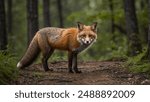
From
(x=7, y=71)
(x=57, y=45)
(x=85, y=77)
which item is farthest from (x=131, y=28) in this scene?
(x=7, y=71)

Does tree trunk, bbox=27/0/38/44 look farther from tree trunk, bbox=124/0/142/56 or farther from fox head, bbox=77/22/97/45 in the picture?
fox head, bbox=77/22/97/45

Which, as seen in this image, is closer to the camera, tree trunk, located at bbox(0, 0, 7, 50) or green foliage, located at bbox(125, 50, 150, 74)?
green foliage, located at bbox(125, 50, 150, 74)

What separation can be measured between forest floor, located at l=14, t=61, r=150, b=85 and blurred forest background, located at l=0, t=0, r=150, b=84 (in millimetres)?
351

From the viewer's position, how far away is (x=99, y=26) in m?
31.9

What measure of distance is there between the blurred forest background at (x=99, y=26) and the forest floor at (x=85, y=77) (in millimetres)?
351

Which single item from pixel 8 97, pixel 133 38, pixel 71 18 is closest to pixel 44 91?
pixel 8 97

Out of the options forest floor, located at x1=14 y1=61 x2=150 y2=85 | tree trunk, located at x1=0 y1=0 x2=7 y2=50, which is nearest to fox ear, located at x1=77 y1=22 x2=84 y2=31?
forest floor, located at x1=14 y1=61 x2=150 y2=85

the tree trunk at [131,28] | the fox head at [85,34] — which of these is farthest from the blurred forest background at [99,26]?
the fox head at [85,34]

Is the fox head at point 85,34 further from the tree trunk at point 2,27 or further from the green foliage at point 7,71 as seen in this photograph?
the tree trunk at point 2,27

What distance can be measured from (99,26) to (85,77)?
66.6ft

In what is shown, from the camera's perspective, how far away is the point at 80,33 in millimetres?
12016

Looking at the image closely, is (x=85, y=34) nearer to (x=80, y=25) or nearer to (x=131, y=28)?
(x=80, y=25)

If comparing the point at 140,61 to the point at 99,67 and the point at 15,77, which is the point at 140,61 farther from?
the point at 15,77

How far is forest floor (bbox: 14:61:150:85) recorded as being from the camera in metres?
10.9
